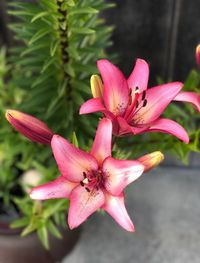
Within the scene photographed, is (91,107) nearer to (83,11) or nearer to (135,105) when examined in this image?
(135,105)

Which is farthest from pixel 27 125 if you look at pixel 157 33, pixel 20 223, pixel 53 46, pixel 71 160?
pixel 157 33

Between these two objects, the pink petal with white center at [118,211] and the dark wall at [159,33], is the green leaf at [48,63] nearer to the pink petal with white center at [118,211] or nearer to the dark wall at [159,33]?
the pink petal with white center at [118,211]

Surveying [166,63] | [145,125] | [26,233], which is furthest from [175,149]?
[166,63]

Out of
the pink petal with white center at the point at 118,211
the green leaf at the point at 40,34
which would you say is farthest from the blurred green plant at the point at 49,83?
the pink petal with white center at the point at 118,211

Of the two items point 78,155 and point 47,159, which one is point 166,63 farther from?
point 78,155

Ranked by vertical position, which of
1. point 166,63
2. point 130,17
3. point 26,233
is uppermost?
point 130,17

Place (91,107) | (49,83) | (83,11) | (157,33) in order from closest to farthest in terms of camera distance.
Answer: (91,107) < (83,11) < (49,83) < (157,33)
